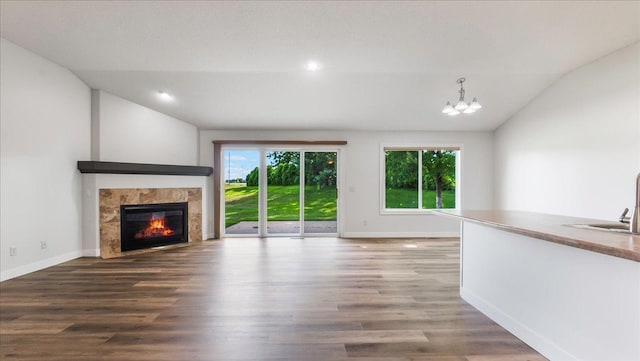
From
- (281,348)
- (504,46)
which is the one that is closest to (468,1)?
(504,46)

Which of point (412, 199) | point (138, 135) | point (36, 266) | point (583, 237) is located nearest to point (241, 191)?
point (138, 135)

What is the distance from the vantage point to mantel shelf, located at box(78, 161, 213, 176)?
4570 millimetres

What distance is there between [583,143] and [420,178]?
292cm

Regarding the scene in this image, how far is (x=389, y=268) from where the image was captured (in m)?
4.08

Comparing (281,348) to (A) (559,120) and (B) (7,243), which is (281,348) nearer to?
(B) (7,243)

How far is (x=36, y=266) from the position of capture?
3.93 metres

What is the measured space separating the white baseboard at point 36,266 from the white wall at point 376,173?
2434mm

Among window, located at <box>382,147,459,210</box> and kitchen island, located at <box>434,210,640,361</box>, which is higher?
window, located at <box>382,147,459,210</box>

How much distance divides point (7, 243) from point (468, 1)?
5.82 metres

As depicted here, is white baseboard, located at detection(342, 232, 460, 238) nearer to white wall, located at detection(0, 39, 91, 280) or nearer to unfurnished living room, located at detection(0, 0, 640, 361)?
unfurnished living room, located at detection(0, 0, 640, 361)

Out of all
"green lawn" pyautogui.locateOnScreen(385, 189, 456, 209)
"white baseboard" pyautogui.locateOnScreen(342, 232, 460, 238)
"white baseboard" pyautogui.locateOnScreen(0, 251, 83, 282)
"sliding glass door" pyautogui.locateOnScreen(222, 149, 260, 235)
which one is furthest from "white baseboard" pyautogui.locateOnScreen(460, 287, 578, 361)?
"white baseboard" pyautogui.locateOnScreen(0, 251, 83, 282)

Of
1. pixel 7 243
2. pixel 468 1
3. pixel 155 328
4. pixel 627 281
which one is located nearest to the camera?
pixel 627 281

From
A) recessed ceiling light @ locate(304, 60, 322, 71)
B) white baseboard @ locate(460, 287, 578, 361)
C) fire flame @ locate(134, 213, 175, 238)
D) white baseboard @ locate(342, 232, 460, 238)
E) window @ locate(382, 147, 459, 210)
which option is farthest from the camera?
window @ locate(382, 147, 459, 210)

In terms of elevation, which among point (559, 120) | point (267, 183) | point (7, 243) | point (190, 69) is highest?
point (190, 69)
